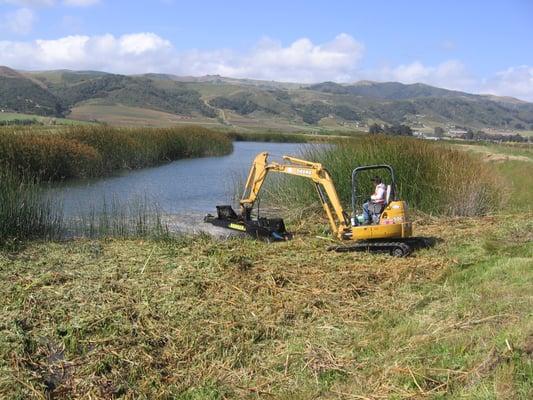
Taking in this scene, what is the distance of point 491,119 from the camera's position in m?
192

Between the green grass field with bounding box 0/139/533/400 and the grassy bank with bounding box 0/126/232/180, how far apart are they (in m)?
8.00

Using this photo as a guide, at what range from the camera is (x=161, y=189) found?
2395cm

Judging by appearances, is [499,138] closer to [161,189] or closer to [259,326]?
[161,189]

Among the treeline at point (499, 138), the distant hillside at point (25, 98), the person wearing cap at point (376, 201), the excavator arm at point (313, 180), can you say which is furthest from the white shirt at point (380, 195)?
the distant hillside at point (25, 98)

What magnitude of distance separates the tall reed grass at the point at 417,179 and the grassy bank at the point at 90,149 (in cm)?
807

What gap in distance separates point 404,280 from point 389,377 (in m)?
3.56

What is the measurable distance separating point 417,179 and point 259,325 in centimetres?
1075

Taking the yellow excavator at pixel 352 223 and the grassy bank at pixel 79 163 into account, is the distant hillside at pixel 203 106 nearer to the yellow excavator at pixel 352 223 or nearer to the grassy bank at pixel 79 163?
the grassy bank at pixel 79 163

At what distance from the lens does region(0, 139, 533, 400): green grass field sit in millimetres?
5207

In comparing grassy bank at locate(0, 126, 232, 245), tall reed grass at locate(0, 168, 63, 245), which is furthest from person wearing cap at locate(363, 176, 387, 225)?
tall reed grass at locate(0, 168, 63, 245)

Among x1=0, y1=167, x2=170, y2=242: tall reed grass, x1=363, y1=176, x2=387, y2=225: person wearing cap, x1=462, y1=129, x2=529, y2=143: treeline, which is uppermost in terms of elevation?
x1=462, y1=129, x2=529, y2=143: treeline

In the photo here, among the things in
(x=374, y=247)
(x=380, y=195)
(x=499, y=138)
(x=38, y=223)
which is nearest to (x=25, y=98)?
(x=499, y=138)

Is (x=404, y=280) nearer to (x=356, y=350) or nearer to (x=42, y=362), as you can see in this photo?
(x=356, y=350)

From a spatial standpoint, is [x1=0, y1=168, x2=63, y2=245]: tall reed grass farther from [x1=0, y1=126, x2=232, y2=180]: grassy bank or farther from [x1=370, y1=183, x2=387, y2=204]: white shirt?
[x1=370, y1=183, x2=387, y2=204]: white shirt
